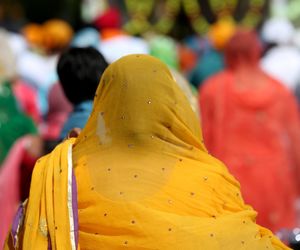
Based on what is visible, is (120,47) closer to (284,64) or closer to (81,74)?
(284,64)

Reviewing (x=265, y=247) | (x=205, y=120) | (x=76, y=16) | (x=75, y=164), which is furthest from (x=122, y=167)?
(x=76, y=16)

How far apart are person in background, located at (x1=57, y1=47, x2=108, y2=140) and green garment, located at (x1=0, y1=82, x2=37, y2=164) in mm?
1782

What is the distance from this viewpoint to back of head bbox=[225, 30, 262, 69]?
7.09m

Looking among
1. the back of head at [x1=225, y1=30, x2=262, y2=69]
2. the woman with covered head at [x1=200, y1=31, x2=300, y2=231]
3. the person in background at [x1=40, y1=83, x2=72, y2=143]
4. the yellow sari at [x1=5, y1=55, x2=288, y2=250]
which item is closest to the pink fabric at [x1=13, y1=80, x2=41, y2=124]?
the person in background at [x1=40, y1=83, x2=72, y2=143]

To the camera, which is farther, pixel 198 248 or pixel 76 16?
pixel 76 16

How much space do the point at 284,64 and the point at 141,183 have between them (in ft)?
21.3

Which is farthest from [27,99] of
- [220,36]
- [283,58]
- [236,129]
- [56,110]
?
[220,36]

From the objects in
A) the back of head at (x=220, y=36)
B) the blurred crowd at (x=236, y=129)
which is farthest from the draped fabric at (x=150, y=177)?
the back of head at (x=220, y=36)

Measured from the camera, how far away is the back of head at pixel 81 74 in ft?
14.2

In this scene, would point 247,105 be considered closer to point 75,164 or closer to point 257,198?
point 257,198

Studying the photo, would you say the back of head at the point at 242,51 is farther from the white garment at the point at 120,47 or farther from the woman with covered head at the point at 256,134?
the white garment at the point at 120,47

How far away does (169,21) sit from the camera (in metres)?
15.1

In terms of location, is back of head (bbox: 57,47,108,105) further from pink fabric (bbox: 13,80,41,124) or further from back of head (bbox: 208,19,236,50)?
back of head (bbox: 208,19,236,50)

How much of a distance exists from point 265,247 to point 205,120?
3317 millimetres
